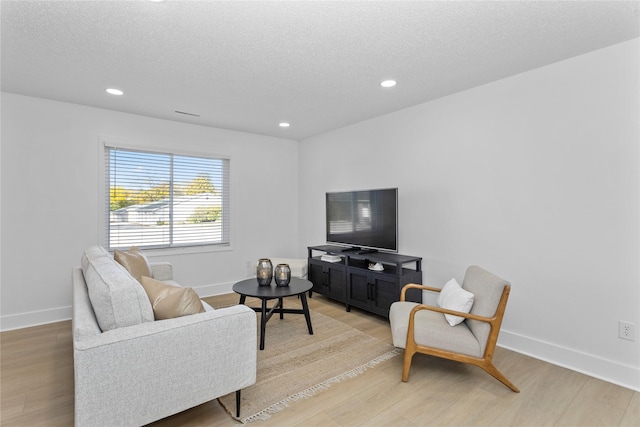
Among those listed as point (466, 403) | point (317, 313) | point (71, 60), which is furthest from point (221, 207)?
point (466, 403)

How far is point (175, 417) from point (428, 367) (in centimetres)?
184

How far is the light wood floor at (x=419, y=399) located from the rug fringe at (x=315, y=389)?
0.15 feet

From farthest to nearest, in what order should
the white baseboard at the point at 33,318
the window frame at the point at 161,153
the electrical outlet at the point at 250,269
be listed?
the electrical outlet at the point at 250,269, the window frame at the point at 161,153, the white baseboard at the point at 33,318

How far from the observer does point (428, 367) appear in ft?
8.34

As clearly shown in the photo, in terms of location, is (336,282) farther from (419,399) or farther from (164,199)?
(164,199)

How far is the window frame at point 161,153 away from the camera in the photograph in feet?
12.7

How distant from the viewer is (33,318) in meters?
3.50

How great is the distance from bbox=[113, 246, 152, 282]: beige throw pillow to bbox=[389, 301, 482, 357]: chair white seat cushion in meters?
2.34

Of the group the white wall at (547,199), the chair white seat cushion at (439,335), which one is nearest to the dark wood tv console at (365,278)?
the white wall at (547,199)

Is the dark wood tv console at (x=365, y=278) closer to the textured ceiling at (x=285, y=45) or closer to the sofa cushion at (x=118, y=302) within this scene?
the textured ceiling at (x=285, y=45)

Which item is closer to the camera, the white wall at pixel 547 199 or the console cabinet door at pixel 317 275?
Answer: the white wall at pixel 547 199

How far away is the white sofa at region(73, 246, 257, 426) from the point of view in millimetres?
1441

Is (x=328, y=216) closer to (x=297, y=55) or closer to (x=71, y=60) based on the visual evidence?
(x=297, y=55)

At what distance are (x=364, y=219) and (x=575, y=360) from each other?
236cm
